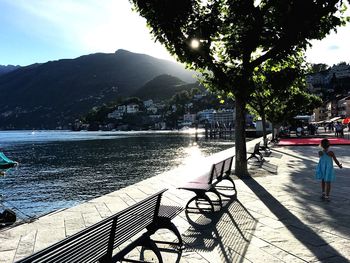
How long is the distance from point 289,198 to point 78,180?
23446 millimetres

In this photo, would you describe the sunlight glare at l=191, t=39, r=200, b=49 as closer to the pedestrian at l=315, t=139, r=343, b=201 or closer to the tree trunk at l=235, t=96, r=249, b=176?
the tree trunk at l=235, t=96, r=249, b=176

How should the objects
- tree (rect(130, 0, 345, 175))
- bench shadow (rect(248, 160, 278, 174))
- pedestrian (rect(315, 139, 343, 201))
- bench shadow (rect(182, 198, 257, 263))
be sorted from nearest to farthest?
bench shadow (rect(182, 198, 257, 263)) < pedestrian (rect(315, 139, 343, 201)) < tree (rect(130, 0, 345, 175)) < bench shadow (rect(248, 160, 278, 174))

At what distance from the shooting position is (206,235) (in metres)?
6.50

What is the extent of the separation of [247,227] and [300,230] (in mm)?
989

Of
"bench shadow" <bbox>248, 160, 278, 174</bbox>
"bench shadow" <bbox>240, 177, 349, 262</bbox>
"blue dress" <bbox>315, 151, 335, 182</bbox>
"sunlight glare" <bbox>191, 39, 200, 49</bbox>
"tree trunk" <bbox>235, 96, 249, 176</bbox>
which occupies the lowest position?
"bench shadow" <bbox>240, 177, 349, 262</bbox>

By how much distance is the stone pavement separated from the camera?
18.0 feet

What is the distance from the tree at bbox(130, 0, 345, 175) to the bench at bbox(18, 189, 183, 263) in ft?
25.6

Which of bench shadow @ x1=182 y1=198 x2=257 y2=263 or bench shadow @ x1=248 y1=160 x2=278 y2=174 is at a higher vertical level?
bench shadow @ x1=248 y1=160 x2=278 y2=174

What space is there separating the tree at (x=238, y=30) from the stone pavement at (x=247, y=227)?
4.07 metres

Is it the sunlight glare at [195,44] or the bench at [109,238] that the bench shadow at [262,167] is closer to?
the sunlight glare at [195,44]

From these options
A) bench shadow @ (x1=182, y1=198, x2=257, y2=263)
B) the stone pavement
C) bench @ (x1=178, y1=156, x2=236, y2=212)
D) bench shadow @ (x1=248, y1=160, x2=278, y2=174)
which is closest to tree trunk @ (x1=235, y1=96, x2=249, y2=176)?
bench shadow @ (x1=248, y1=160, x2=278, y2=174)

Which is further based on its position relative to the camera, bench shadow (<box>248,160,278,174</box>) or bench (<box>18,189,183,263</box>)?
bench shadow (<box>248,160,278,174</box>)

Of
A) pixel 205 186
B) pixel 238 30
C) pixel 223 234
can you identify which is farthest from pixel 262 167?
pixel 223 234

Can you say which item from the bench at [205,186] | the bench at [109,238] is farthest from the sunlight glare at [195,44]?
the bench at [109,238]
